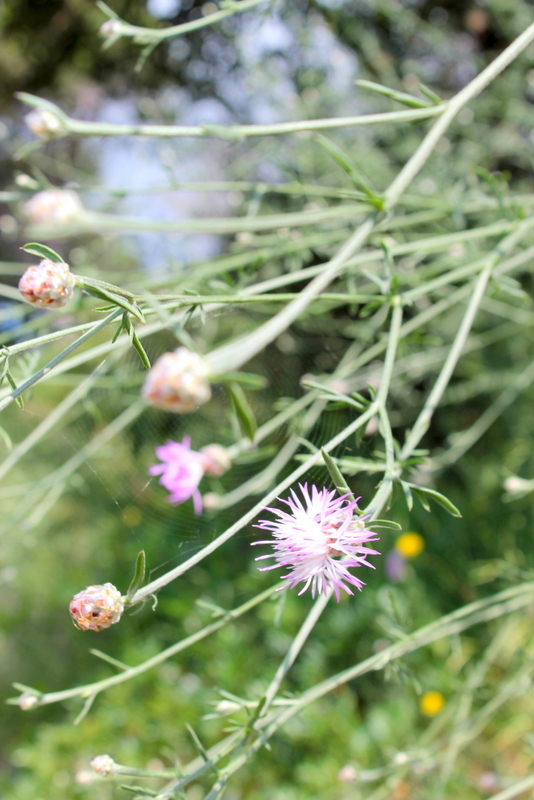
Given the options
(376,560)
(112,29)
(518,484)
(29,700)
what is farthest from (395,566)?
(112,29)

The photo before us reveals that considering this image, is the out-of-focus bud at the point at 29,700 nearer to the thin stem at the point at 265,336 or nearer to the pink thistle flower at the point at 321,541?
the pink thistle flower at the point at 321,541

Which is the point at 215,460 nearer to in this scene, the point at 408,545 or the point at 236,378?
the point at 236,378

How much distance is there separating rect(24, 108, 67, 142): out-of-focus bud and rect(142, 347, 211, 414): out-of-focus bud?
0.32m

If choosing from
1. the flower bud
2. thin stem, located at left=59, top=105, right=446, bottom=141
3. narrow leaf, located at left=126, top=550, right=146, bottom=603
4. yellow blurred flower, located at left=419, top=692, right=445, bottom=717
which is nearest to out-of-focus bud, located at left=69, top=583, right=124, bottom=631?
narrow leaf, located at left=126, top=550, right=146, bottom=603

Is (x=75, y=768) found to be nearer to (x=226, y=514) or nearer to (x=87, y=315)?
(x=226, y=514)

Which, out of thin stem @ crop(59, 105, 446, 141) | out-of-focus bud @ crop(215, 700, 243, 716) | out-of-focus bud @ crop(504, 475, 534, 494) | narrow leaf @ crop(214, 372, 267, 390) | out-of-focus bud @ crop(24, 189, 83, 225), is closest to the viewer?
narrow leaf @ crop(214, 372, 267, 390)

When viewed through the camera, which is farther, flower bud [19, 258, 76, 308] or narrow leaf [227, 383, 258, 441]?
flower bud [19, 258, 76, 308]

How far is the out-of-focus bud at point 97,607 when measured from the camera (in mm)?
456

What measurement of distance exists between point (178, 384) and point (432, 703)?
161 centimetres

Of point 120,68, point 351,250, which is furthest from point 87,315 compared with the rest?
→ point 120,68

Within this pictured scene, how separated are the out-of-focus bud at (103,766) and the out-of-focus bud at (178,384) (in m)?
0.48

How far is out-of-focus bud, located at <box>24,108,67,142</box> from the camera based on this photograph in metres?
0.49

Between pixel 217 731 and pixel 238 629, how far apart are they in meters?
0.31

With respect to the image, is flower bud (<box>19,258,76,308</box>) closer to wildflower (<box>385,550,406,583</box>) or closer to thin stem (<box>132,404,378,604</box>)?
thin stem (<box>132,404,378,604</box>)
